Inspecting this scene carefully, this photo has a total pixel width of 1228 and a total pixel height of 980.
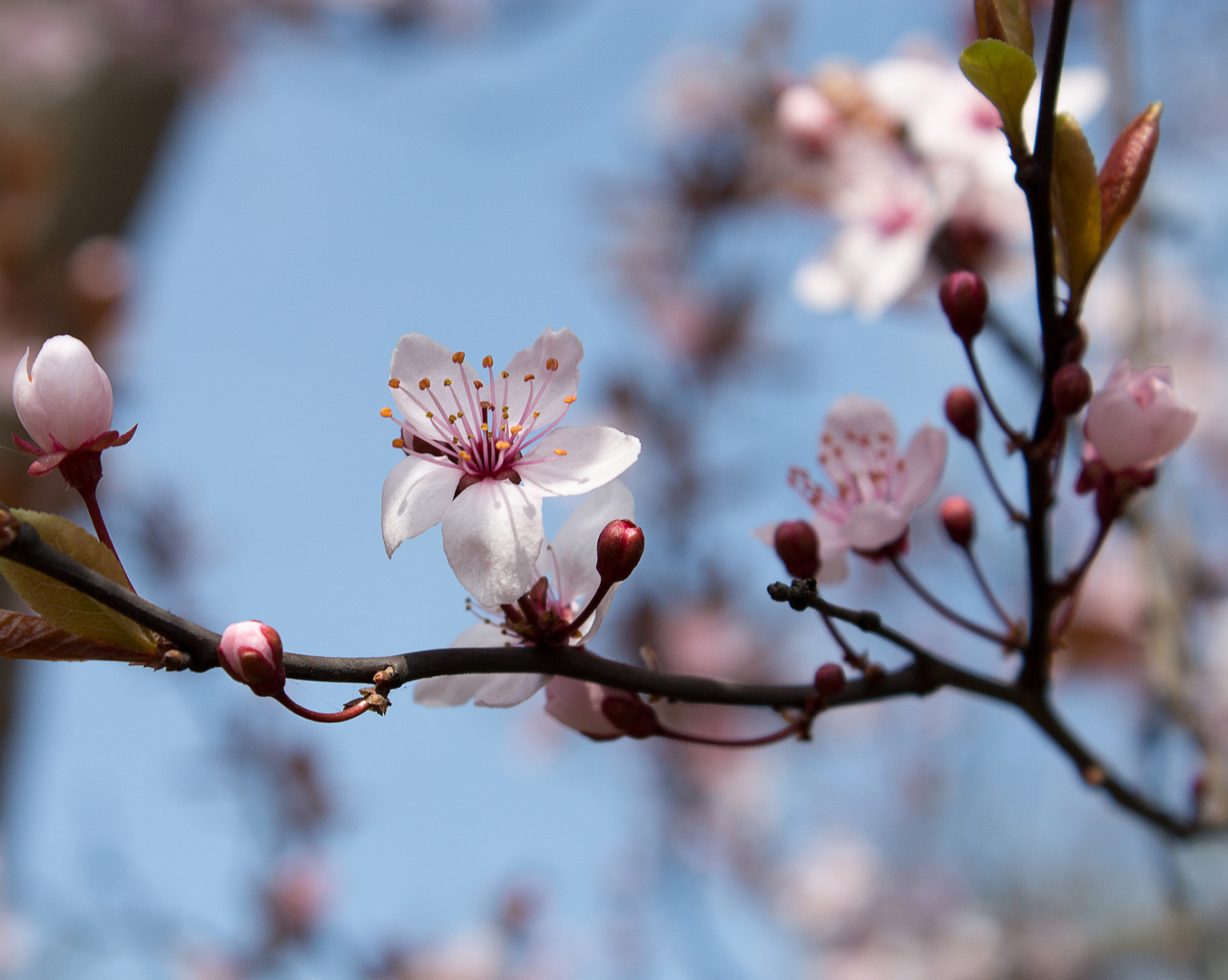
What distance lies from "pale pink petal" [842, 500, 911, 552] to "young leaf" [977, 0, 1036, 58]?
34cm

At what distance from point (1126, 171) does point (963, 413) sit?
0.22m

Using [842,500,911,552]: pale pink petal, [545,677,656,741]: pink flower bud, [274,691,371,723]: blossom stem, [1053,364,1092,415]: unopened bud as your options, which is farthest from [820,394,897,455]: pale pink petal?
[274,691,371,723]: blossom stem

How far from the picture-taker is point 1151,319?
5.38ft

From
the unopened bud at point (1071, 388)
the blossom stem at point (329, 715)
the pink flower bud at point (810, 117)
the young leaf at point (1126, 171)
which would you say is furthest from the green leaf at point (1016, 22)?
the pink flower bud at point (810, 117)

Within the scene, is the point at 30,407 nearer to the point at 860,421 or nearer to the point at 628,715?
the point at 628,715

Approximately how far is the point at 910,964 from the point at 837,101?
3.52m

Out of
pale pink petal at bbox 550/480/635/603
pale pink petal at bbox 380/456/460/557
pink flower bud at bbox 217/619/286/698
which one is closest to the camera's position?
pink flower bud at bbox 217/619/286/698

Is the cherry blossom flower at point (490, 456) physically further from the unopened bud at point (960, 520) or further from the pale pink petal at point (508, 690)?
the unopened bud at point (960, 520)

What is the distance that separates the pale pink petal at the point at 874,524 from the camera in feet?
2.52

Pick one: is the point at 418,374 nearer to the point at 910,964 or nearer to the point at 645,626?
the point at 645,626

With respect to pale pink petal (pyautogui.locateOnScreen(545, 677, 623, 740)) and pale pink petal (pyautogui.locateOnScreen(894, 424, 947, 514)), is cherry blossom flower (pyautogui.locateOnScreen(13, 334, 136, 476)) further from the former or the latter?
pale pink petal (pyautogui.locateOnScreen(894, 424, 947, 514))

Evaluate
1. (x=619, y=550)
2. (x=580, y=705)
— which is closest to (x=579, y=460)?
(x=619, y=550)

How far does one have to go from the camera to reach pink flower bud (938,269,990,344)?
75cm

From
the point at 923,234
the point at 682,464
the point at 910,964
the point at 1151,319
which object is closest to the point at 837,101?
the point at 923,234
